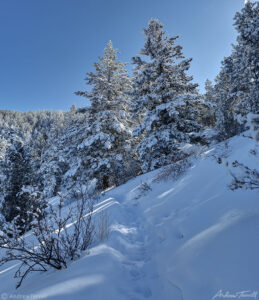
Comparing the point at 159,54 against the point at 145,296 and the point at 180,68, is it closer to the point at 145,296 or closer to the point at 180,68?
the point at 180,68

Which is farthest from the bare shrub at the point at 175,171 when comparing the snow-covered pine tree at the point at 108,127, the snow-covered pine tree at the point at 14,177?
the snow-covered pine tree at the point at 14,177

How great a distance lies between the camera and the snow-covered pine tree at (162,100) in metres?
9.36

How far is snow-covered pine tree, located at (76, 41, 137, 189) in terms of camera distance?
11148 mm

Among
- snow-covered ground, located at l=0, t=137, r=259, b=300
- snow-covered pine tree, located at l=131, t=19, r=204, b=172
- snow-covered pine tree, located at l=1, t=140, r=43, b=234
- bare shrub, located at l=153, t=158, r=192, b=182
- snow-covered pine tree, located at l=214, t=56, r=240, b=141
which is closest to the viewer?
snow-covered ground, located at l=0, t=137, r=259, b=300

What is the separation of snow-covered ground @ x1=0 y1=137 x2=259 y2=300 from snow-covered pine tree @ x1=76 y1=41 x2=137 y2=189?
7356 mm

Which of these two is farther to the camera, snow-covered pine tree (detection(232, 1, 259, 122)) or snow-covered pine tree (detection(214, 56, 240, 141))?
snow-covered pine tree (detection(214, 56, 240, 141))

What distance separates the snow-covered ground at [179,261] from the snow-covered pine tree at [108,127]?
7.36m

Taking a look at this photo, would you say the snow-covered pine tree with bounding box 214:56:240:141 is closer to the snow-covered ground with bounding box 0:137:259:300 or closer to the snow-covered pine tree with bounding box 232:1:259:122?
the snow-covered pine tree with bounding box 232:1:259:122

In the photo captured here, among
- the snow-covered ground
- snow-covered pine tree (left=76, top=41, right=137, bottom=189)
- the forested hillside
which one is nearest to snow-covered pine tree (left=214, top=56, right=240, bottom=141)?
the forested hillside

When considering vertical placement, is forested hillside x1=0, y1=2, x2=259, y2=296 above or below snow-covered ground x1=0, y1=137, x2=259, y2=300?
above

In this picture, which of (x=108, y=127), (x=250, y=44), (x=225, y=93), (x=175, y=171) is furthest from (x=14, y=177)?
(x=225, y=93)

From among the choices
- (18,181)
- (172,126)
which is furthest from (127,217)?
(18,181)

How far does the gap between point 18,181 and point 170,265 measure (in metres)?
12.6

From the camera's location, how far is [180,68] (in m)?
10.2
